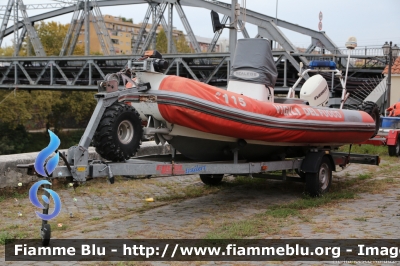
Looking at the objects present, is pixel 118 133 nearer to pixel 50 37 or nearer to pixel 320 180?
pixel 320 180

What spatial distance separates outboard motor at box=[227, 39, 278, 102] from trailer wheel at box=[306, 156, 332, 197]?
1.55 m

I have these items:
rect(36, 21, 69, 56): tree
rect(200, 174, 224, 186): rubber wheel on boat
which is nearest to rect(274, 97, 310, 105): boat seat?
rect(200, 174, 224, 186): rubber wheel on boat

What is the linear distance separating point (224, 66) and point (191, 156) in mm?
36409

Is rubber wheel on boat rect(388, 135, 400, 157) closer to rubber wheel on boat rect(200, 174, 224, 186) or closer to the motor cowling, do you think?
the motor cowling

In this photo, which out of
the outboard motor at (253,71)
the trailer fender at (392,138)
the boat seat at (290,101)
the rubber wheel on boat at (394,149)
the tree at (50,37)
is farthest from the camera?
the tree at (50,37)

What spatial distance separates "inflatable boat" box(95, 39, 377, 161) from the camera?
7.96 m

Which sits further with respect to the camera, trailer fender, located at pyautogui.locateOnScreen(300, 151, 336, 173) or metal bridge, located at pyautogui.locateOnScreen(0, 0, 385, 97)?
metal bridge, located at pyautogui.locateOnScreen(0, 0, 385, 97)

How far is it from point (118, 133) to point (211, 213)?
209 centimetres

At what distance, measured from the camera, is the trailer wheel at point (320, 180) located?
9.98 metres

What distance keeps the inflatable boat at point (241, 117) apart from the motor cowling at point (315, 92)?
0.02 meters

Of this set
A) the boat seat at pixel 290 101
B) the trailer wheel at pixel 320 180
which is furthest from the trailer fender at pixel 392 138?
the boat seat at pixel 290 101

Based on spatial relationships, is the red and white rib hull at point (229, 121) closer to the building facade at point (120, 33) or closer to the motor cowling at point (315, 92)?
the motor cowling at point (315, 92)

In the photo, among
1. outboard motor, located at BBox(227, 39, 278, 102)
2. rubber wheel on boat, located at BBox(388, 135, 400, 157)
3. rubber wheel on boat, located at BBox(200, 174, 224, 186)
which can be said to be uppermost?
outboard motor, located at BBox(227, 39, 278, 102)

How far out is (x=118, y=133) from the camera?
302 inches
